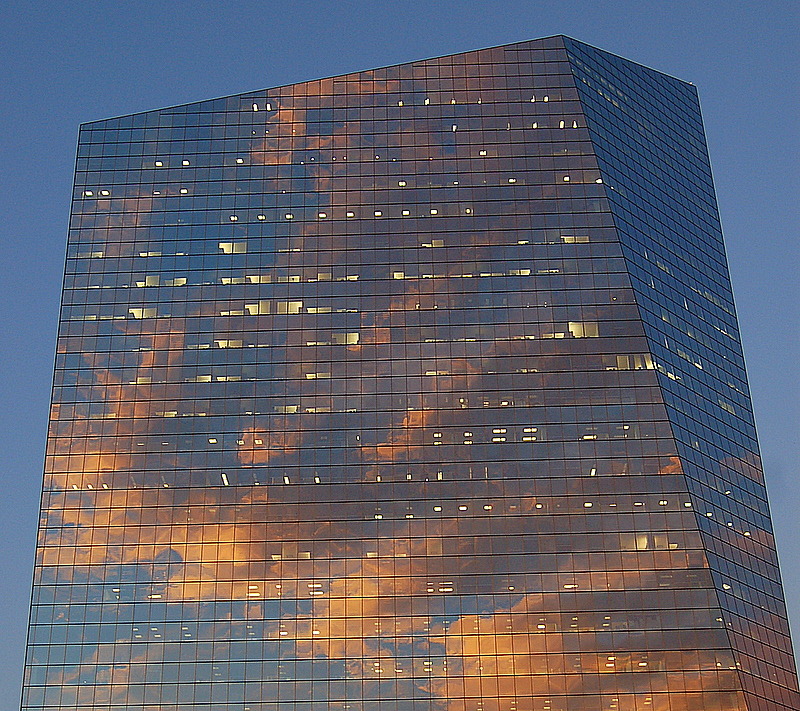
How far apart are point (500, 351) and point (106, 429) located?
3661cm

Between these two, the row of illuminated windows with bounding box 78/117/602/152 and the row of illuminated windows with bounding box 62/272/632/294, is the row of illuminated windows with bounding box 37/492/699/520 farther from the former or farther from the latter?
the row of illuminated windows with bounding box 78/117/602/152

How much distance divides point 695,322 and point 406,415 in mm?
30944

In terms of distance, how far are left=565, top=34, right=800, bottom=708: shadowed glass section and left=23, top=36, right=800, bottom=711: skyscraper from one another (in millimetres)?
426

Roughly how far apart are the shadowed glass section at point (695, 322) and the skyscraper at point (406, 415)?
1.40 feet

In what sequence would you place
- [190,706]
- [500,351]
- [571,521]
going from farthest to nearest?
[500,351], [571,521], [190,706]

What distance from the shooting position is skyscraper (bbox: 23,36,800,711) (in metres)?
95.0

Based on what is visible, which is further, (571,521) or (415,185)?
(415,185)

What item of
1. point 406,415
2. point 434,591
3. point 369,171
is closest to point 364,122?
point 369,171

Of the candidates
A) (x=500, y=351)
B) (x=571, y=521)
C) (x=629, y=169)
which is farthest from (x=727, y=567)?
(x=629, y=169)

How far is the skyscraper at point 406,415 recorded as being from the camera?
95.0 metres

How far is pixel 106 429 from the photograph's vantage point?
10569 cm

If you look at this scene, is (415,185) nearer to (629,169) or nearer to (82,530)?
(629,169)

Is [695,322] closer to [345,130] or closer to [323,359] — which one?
[323,359]

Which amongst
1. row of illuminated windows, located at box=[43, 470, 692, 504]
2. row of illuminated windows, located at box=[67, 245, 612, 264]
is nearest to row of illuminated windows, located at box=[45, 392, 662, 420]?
row of illuminated windows, located at box=[43, 470, 692, 504]
